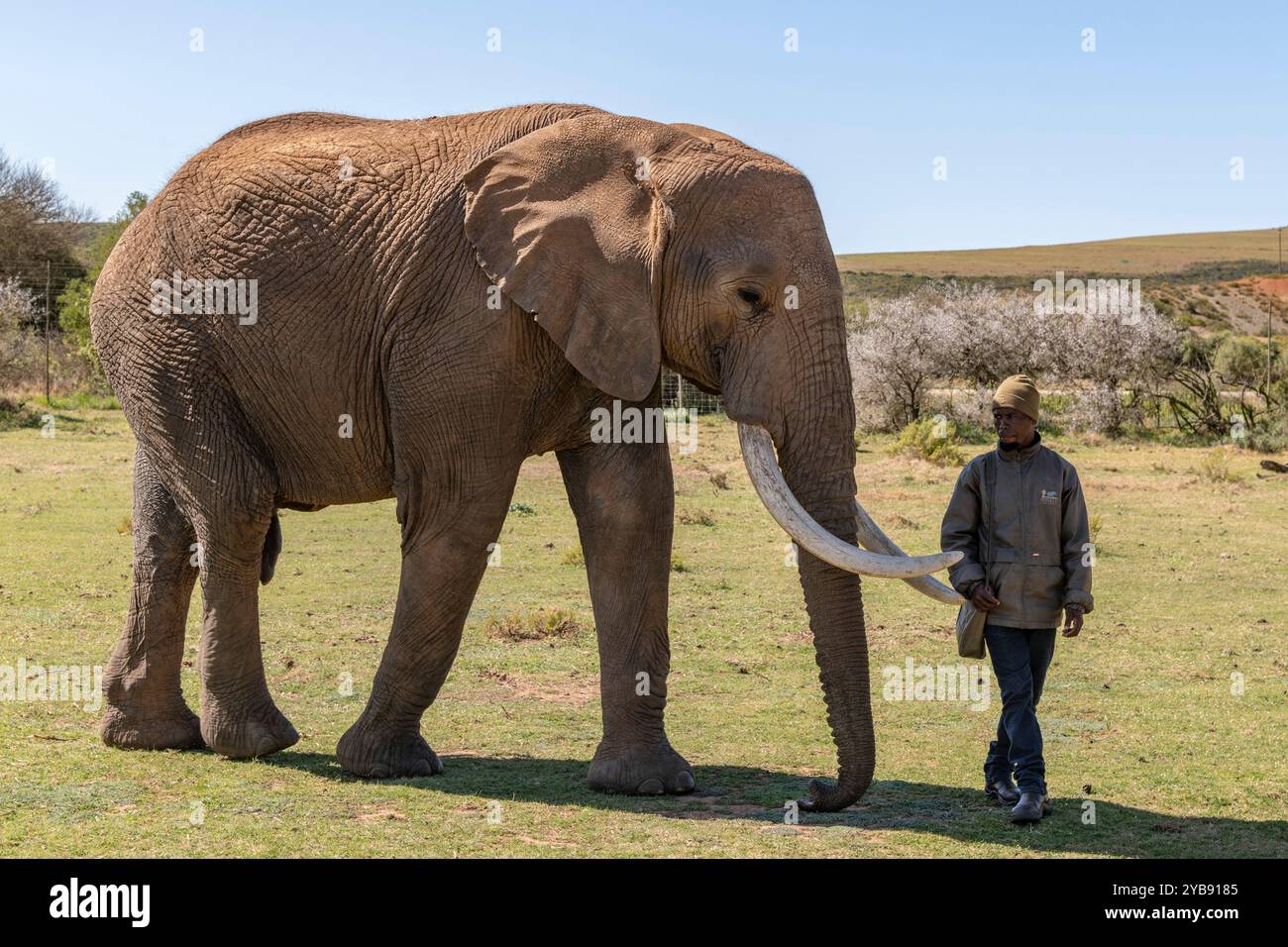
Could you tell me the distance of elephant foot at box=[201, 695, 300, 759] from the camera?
367 inches

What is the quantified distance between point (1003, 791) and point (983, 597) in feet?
3.65

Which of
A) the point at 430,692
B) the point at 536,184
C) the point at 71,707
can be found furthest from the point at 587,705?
the point at 536,184

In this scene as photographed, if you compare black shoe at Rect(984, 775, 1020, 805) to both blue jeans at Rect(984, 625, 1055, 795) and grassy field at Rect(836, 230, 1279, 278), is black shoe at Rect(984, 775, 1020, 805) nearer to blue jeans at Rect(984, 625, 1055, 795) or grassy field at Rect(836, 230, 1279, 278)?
blue jeans at Rect(984, 625, 1055, 795)

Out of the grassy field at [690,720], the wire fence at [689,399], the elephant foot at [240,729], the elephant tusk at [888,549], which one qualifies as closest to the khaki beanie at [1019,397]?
the elephant tusk at [888,549]

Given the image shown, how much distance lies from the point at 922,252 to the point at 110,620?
17189 cm

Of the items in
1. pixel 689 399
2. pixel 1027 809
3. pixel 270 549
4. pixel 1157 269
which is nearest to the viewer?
pixel 1027 809

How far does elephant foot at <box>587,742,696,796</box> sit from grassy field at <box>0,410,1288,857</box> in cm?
11

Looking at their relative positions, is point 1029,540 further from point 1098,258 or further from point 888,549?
point 1098,258

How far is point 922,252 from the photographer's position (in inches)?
7072

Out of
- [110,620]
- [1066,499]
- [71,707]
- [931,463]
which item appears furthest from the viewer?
[931,463]

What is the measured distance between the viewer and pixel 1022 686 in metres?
8.08

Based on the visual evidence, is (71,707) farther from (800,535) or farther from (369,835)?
(800,535)

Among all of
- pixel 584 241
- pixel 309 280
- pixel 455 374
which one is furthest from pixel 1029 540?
pixel 309 280

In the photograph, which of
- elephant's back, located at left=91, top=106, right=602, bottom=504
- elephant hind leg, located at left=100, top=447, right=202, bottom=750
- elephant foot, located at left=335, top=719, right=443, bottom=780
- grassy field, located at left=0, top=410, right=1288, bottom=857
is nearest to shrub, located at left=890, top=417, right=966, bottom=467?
grassy field, located at left=0, top=410, right=1288, bottom=857
